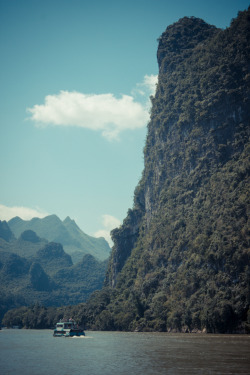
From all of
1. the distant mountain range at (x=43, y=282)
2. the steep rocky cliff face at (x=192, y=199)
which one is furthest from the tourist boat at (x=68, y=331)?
the distant mountain range at (x=43, y=282)

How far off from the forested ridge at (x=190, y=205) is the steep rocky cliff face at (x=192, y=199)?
0.23m

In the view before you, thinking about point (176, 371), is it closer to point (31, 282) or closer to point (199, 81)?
point (199, 81)

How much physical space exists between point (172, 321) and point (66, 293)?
12321 centimetres

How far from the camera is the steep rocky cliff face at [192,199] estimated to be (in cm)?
5878

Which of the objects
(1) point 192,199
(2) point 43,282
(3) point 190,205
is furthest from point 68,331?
(2) point 43,282

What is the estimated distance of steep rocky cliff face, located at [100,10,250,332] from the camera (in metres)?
58.8

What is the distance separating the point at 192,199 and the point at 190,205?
5.08 feet

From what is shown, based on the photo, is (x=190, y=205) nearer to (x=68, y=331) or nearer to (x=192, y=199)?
(x=192, y=199)

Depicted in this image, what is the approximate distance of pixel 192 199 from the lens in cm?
8125

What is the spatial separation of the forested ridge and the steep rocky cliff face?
0.74 ft

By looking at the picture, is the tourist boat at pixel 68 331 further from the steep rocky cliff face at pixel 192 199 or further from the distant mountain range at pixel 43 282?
the distant mountain range at pixel 43 282

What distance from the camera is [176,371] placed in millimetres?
20375

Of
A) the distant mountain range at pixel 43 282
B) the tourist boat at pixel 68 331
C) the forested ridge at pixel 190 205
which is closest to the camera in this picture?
the forested ridge at pixel 190 205

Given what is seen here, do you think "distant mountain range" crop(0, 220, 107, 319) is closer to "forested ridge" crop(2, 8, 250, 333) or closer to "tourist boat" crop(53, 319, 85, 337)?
"forested ridge" crop(2, 8, 250, 333)
